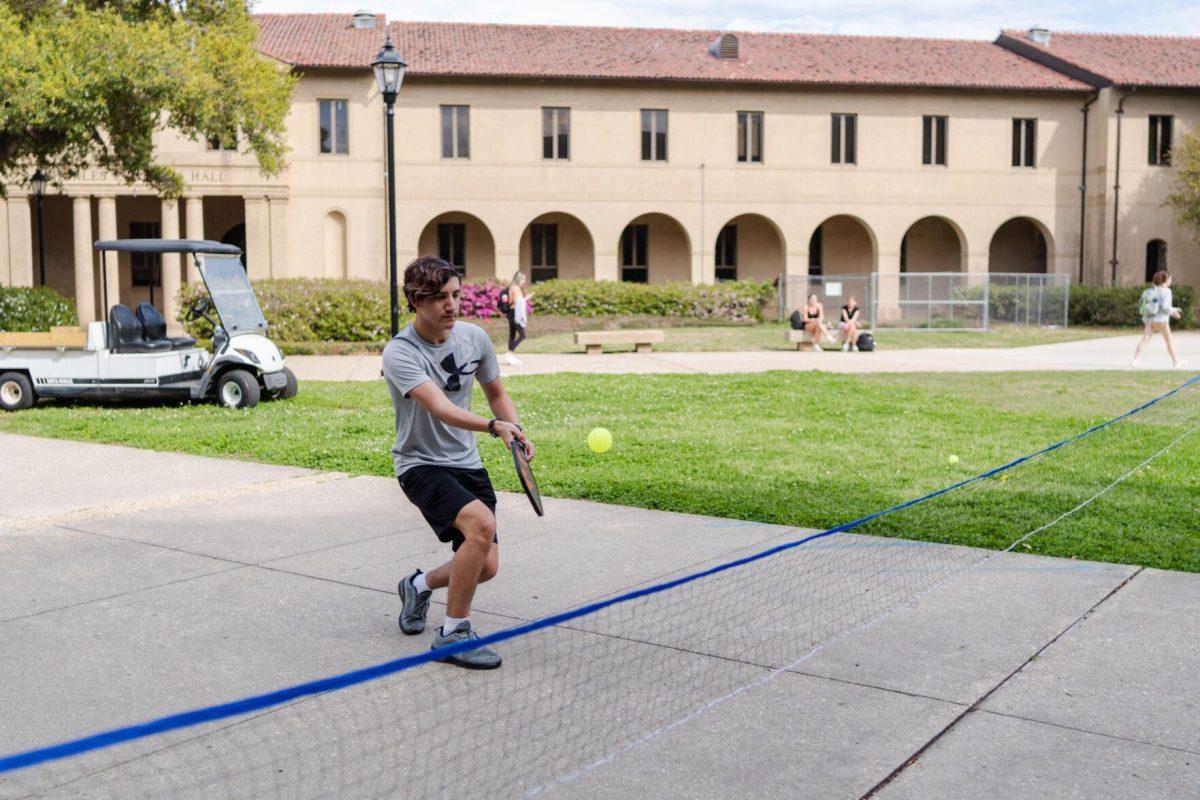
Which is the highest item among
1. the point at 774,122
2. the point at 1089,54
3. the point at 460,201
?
the point at 1089,54

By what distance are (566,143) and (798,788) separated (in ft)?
112

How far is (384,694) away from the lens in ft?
15.0

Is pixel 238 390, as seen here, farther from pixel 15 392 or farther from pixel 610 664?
pixel 610 664

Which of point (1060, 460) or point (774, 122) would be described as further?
point (774, 122)

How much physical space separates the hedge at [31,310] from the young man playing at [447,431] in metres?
21.2

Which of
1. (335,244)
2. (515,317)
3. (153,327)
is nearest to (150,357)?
(153,327)

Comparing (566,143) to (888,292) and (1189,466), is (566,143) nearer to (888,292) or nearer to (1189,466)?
(888,292)

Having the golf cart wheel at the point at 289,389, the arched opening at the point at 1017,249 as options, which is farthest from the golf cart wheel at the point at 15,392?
the arched opening at the point at 1017,249

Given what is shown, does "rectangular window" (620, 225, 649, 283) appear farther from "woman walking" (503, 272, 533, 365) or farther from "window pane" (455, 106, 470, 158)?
"woman walking" (503, 272, 533, 365)

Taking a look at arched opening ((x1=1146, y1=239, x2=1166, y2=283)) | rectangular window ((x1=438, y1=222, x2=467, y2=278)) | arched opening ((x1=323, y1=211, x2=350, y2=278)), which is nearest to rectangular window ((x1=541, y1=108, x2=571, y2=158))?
rectangular window ((x1=438, y1=222, x2=467, y2=278))

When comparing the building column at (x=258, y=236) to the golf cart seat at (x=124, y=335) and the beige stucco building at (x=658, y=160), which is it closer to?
the beige stucco building at (x=658, y=160)

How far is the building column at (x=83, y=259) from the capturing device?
33969 mm

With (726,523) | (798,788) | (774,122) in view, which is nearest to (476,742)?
(798,788)

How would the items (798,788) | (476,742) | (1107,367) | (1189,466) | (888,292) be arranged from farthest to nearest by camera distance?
(888,292) → (1107,367) → (1189,466) → (476,742) → (798,788)
